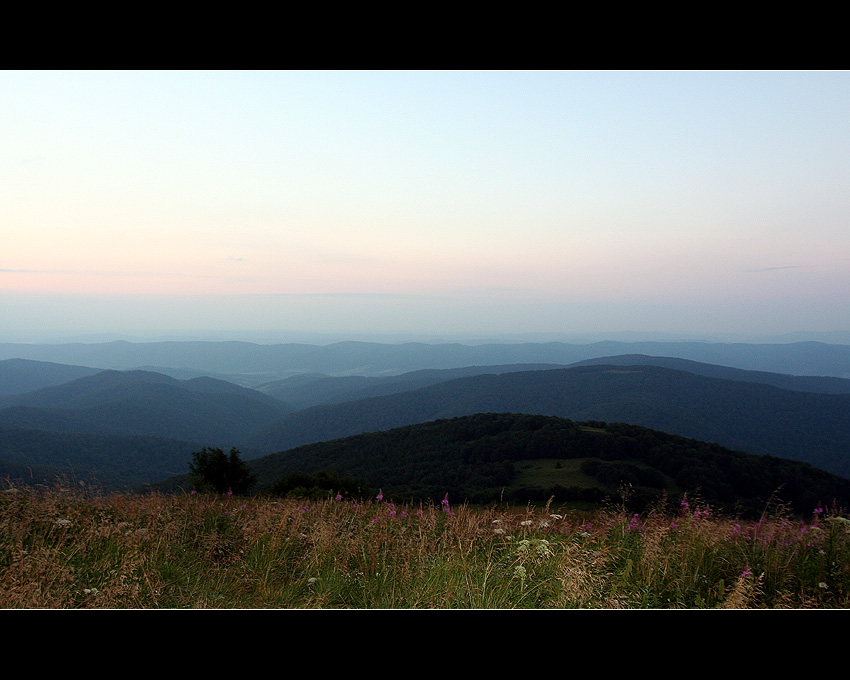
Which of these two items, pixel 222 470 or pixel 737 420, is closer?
pixel 222 470

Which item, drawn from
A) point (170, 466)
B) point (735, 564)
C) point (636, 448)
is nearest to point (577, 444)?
point (636, 448)

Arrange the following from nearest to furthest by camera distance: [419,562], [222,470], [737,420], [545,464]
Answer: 1. [419,562]
2. [222,470]
3. [545,464]
4. [737,420]

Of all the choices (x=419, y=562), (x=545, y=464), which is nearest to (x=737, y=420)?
(x=545, y=464)

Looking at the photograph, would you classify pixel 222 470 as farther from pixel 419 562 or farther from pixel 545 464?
pixel 545 464

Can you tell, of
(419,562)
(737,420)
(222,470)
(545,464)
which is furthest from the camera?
(737,420)

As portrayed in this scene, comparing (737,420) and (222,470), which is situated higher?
(222,470)

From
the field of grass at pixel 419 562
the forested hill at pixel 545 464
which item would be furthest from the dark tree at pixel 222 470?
the field of grass at pixel 419 562

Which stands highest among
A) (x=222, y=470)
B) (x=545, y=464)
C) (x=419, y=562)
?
(x=419, y=562)
